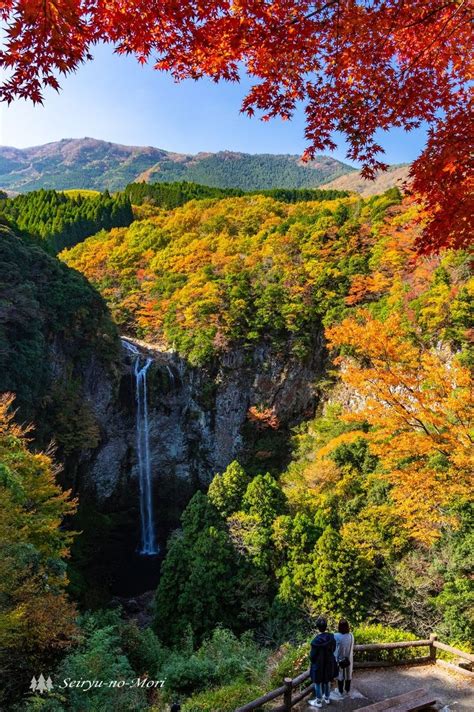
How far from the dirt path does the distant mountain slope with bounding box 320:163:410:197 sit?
3682 inches

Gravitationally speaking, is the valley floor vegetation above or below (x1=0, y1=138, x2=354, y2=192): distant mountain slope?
below

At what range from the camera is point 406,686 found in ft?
21.5

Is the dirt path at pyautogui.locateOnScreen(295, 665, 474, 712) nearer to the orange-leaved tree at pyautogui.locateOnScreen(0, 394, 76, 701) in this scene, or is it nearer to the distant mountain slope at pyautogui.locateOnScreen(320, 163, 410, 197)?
the orange-leaved tree at pyautogui.locateOnScreen(0, 394, 76, 701)

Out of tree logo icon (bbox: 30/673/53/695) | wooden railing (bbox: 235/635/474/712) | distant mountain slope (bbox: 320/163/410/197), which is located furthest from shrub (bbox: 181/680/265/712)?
distant mountain slope (bbox: 320/163/410/197)

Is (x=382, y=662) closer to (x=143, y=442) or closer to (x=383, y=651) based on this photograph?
(x=383, y=651)

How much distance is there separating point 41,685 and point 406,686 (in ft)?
20.0

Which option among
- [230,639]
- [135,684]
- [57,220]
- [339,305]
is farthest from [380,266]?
[57,220]

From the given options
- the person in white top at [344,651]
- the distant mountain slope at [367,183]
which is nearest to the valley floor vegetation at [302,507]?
the person in white top at [344,651]

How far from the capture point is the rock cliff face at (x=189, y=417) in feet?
→ 72.9

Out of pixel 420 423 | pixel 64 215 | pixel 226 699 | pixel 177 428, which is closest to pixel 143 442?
pixel 177 428

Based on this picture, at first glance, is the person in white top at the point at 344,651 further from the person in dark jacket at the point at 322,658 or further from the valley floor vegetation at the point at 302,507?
the valley floor vegetation at the point at 302,507

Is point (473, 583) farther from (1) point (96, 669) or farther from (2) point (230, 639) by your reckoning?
(1) point (96, 669)

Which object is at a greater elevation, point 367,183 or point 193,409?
point 367,183

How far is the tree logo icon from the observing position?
22.1ft
